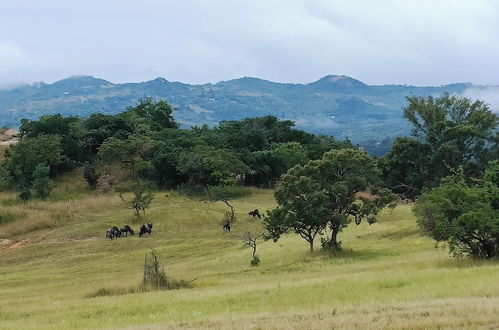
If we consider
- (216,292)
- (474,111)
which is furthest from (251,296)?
(474,111)

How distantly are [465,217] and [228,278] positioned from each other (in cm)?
1195

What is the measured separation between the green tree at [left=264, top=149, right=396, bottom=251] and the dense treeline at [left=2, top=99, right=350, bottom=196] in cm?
3482

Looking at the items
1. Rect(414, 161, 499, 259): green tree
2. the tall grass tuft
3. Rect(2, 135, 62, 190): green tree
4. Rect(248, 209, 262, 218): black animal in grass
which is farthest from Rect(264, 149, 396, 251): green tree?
Rect(2, 135, 62, 190): green tree

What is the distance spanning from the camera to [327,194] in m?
34.8

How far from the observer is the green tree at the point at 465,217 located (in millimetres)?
24828

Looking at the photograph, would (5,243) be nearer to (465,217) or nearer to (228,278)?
(228,278)

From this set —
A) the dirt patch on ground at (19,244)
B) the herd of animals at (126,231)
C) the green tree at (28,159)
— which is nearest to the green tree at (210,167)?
the green tree at (28,159)

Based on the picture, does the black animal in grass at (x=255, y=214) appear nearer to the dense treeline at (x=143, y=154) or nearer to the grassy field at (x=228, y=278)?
the grassy field at (x=228, y=278)

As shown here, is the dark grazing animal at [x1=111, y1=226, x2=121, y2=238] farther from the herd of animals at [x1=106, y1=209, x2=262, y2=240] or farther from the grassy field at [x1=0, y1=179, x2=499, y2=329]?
the grassy field at [x1=0, y1=179, x2=499, y2=329]

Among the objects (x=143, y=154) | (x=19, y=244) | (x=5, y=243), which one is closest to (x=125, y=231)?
(x=19, y=244)

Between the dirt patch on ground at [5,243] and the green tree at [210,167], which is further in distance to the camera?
the green tree at [210,167]

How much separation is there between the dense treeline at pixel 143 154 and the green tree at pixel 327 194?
34824mm

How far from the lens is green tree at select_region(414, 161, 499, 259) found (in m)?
24.8

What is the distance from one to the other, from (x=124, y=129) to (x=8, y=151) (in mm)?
18751
